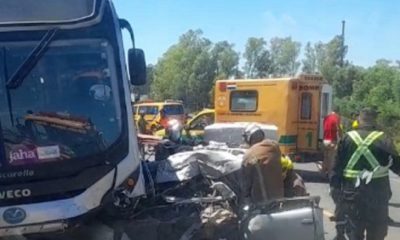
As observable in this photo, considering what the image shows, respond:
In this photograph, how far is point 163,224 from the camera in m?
5.29

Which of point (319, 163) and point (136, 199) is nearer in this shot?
point (136, 199)

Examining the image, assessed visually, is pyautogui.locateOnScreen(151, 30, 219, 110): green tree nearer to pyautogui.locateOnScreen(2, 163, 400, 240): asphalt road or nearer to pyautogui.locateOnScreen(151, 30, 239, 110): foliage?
pyautogui.locateOnScreen(151, 30, 239, 110): foliage

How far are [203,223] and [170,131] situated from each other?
410 cm

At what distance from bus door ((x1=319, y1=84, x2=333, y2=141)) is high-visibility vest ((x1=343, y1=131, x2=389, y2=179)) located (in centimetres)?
1033

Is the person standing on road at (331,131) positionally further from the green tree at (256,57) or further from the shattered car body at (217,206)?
the green tree at (256,57)

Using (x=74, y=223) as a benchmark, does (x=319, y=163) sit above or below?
below

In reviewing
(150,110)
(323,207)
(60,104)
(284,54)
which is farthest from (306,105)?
(284,54)

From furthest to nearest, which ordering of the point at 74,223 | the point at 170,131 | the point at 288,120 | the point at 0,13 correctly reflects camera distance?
the point at 288,120 < the point at 170,131 < the point at 0,13 < the point at 74,223

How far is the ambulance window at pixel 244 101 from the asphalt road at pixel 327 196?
7.33ft

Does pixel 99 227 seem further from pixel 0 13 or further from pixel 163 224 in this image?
pixel 0 13

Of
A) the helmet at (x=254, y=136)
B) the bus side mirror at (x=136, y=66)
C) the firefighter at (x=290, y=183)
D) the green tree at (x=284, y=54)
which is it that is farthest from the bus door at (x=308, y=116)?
the green tree at (x=284, y=54)

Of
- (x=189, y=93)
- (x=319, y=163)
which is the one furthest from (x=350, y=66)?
(x=319, y=163)

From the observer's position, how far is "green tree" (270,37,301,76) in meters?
83.4

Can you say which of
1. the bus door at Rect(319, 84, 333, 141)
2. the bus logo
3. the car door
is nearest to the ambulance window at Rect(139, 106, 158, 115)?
the car door
